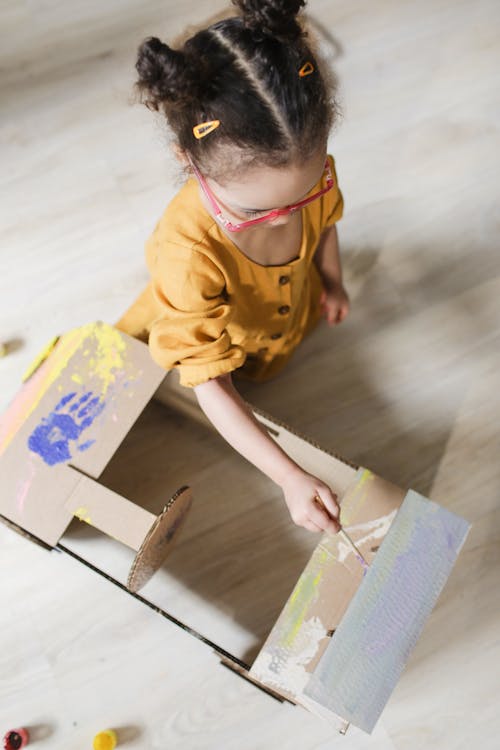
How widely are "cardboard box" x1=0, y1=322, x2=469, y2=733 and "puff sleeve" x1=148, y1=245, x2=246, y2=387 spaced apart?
0.43ft

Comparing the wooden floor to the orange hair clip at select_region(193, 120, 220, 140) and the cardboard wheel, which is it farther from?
the orange hair clip at select_region(193, 120, 220, 140)

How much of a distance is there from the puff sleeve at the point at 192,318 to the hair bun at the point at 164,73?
17 centimetres

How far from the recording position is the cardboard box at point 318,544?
2.05 ft

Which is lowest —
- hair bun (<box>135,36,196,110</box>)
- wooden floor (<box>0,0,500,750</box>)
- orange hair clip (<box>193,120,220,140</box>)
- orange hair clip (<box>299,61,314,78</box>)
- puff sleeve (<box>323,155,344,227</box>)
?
wooden floor (<box>0,0,500,750</box>)

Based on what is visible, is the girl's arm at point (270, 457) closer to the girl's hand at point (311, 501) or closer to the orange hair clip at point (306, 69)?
the girl's hand at point (311, 501)

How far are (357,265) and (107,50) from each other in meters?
0.56

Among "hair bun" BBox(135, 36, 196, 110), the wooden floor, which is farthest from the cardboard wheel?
"hair bun" BBox(135, 36, 196, 110)

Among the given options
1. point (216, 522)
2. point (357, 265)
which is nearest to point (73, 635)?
point (216, 522)

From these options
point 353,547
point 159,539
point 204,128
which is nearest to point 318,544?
point 353,547

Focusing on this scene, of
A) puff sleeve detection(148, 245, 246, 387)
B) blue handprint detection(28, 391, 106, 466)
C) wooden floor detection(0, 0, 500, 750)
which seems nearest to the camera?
puff sleeve detection(148, 245, 246, 387)

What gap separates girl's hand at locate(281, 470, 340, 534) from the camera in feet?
2.08

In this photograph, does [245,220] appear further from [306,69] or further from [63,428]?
[63,428]

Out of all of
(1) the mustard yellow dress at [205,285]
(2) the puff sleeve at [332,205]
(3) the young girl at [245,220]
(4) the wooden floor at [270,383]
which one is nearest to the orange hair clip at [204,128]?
(3) the young girl at [245,220]

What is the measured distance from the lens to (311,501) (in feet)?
2.08
